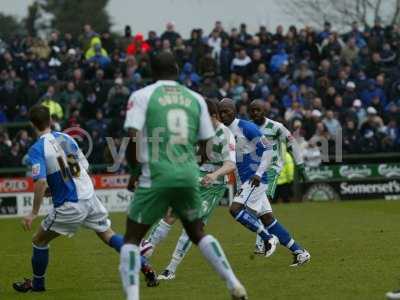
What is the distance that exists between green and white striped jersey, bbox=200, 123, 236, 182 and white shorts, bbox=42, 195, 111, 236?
65.9 inches

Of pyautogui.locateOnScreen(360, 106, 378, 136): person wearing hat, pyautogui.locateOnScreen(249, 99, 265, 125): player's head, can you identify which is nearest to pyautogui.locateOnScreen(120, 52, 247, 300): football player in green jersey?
pyautogui.locateOnScreen(249, 99, 265, 125): player's head

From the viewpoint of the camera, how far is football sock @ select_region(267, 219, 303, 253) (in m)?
13.7

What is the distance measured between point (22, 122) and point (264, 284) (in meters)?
17.4

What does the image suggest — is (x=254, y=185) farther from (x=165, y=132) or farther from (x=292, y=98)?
(x=292, y=98)

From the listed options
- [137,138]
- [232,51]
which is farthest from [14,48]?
[137,138]

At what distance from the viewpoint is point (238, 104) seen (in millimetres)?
28406

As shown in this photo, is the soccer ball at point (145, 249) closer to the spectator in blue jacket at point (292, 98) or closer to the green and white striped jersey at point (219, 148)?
the green and white striped jersey at point (219, 148)

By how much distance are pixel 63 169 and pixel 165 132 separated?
2662 mm

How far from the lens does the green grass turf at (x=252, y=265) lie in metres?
11.0

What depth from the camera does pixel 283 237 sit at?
13.9 meters

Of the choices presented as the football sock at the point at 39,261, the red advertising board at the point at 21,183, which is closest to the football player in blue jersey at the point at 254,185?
the football sock at the point at 39,261

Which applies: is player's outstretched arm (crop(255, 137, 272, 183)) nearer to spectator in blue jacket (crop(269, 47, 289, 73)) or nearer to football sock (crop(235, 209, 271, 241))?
football sock (crop(235, 209, 271, 241))

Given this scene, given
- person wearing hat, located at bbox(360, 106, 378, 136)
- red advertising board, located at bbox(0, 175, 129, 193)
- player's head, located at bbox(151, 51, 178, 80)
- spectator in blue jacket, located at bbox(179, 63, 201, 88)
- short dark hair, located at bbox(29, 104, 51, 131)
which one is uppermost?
player's head, located at bbox(151, 51, 178, 80)

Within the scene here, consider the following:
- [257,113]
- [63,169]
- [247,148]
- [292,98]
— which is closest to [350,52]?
[292,98]
